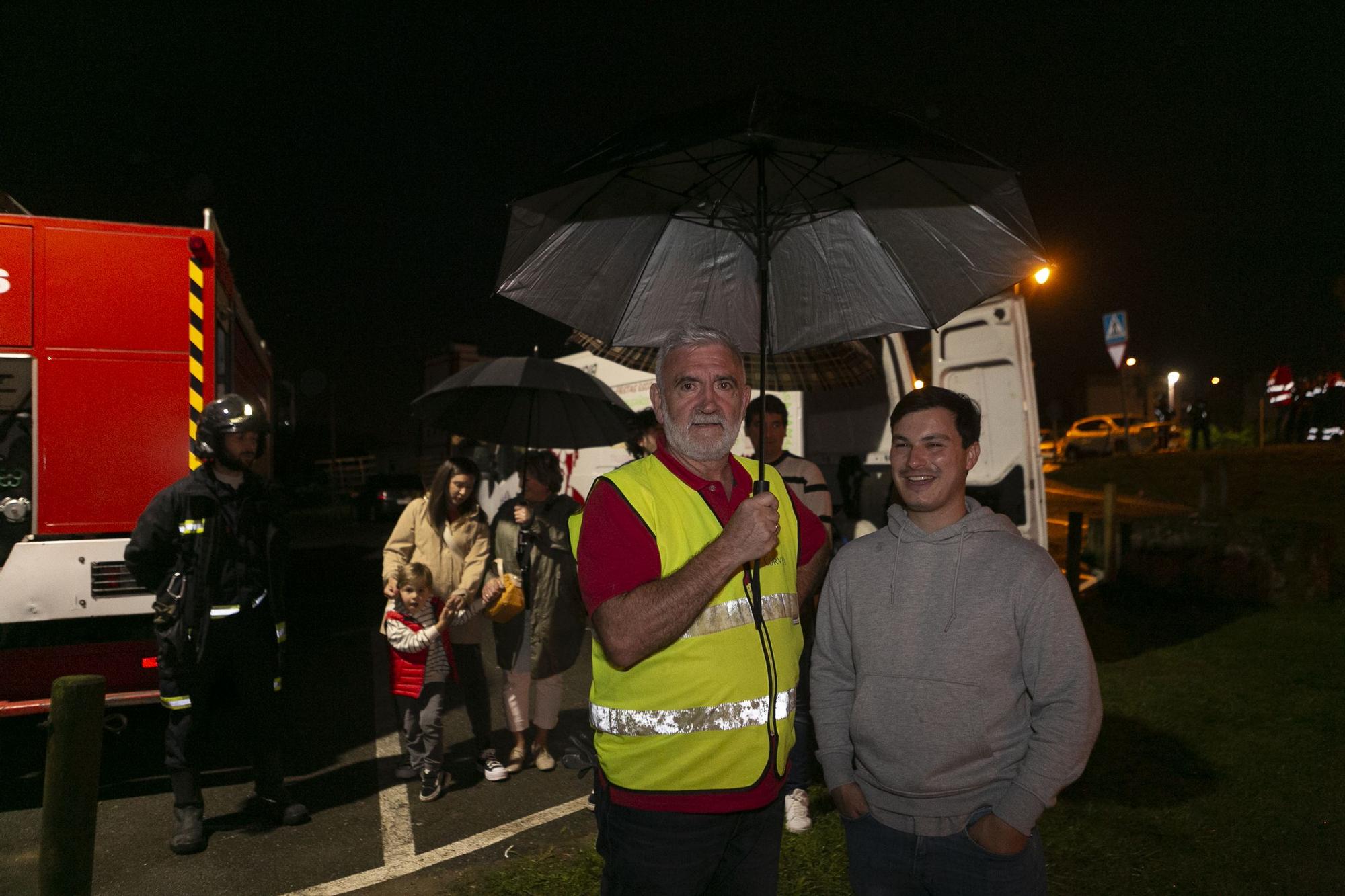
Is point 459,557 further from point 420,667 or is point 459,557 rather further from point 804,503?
point 804,503

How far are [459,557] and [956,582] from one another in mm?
3480

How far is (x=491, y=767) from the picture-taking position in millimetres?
5004

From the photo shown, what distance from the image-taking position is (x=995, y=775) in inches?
82.0

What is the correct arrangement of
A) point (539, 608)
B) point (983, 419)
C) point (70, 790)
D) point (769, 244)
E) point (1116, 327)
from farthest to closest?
point (1116, 327)
point (983, 419)
point (539, 608)
point (769, 244)
point (70, 790)

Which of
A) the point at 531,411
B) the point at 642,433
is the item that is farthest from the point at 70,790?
the point at 642,433

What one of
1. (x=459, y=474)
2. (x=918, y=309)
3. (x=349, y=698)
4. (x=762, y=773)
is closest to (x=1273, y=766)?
(x=918, y=309)

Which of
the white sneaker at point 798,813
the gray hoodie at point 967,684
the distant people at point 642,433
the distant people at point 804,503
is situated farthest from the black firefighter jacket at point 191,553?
the gray hoodie at point 967,684

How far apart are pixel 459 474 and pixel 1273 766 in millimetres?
5056

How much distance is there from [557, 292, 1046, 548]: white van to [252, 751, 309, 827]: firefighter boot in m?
3.78

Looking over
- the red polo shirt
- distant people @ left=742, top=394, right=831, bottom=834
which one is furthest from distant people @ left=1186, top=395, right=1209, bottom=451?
the red polo shirt

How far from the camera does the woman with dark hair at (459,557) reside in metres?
4.92

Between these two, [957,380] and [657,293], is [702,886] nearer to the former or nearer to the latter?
[657,293]

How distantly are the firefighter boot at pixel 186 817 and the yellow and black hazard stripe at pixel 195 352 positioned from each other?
161 centimetres

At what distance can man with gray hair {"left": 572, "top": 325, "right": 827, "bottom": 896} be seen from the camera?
75.7 inches
